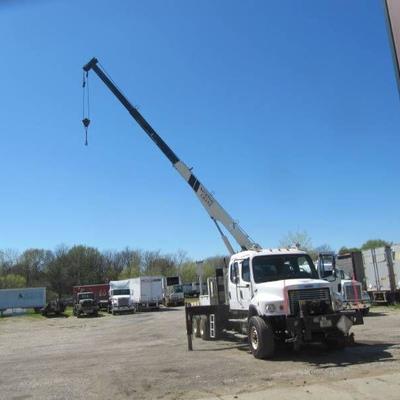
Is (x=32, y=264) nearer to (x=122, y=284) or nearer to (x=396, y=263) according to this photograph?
(x=122, y=284)

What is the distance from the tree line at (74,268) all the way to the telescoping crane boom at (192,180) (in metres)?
92.0

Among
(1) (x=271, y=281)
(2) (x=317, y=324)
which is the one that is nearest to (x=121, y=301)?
(1) (x=271, y=281)

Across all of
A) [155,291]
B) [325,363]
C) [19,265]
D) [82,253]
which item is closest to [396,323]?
[325,363]

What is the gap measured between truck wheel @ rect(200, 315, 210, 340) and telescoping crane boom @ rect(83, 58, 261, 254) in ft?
8.45

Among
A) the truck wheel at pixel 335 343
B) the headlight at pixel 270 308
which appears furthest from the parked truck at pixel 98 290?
the headlight at pixel 270 308

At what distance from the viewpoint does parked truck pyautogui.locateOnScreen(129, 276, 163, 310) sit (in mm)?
Result: 56531

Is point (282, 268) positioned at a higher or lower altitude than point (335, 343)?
higher

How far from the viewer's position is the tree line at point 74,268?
11569 cm

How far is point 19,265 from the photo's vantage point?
12169cm

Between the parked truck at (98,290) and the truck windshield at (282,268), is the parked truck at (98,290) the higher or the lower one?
the higher one

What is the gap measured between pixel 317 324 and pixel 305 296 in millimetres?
839

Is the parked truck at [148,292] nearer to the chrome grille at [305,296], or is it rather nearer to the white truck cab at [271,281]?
the white truck cab at [271,281]

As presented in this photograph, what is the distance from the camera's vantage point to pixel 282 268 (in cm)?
1527

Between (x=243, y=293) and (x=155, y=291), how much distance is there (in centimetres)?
4245
